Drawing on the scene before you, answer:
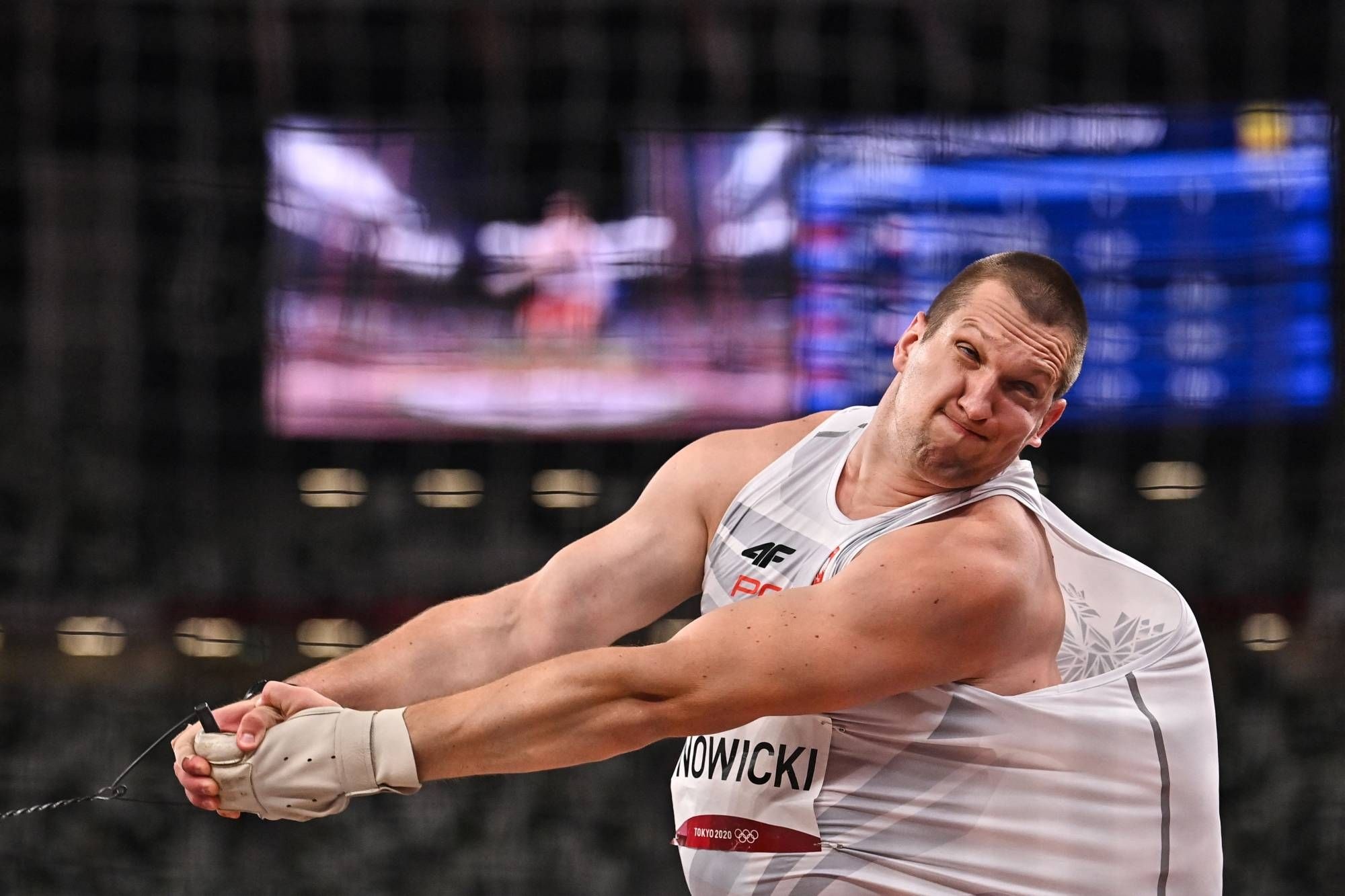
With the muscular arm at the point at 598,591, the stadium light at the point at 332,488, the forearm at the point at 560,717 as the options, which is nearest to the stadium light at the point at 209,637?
the stadium light at the point at 332,488

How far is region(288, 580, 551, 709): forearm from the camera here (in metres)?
2.42

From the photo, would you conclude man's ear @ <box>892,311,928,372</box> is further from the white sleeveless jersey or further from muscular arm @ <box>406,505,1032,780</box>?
muscular arm @ <box>406,505,1032,780</box>

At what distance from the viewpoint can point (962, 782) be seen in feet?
7.18

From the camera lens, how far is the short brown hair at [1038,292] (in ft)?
7.51

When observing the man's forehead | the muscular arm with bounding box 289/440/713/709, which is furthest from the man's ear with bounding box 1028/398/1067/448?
the muscular arm with bounding box 289/440/713/709

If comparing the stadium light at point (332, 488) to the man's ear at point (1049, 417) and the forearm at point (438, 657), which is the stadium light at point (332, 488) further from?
the man's ear at point (1049, 417)

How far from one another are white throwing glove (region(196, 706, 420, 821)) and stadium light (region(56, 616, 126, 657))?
13.8 feet

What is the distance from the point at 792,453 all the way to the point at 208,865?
13.0 ft

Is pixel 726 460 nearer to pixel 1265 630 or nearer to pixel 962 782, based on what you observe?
pixel 962 782

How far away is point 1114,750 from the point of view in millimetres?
2238

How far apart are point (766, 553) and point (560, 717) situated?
55 centimetres

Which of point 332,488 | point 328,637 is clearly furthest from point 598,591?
point 332,488

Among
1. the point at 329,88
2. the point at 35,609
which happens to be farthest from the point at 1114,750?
the point at 329,88

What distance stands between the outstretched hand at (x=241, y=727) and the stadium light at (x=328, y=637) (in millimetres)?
3823
